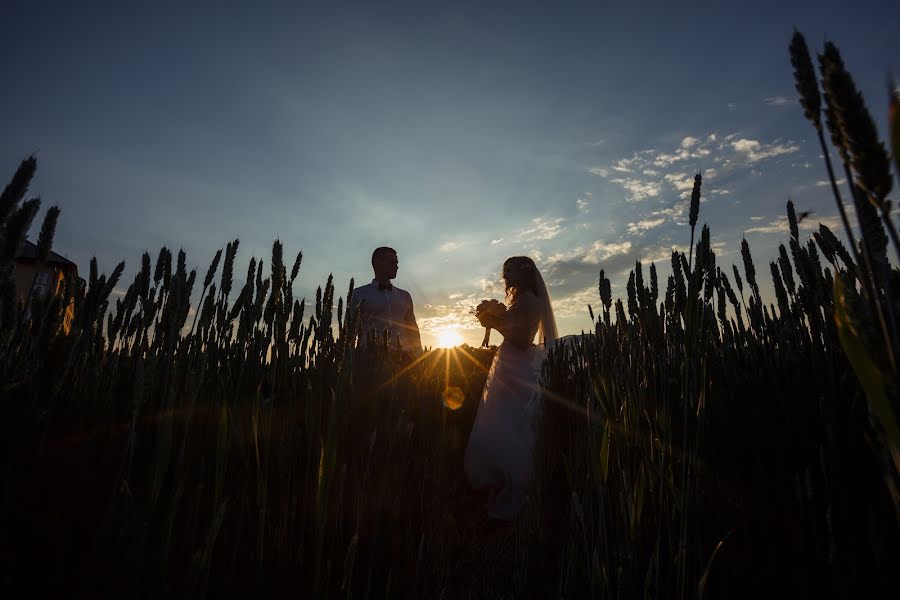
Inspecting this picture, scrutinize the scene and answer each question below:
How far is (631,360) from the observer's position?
1.69 m

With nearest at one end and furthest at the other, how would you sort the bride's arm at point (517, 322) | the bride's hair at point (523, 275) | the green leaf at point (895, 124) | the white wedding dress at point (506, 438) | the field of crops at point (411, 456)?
the green leaf at point (895, 124) < the field of crops at point (411, 456) < the white wedding dress at point (506, 438) < the bride's arm at point (517, 322) < the bride's hair at point (523, 275)

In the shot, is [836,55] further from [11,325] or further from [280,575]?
[11,325]

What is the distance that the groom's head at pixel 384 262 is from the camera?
8094 millimetres

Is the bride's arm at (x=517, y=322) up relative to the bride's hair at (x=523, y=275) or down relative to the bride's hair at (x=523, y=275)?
down

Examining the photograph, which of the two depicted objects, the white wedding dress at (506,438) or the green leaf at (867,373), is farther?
the white wedding dress at (506,438)


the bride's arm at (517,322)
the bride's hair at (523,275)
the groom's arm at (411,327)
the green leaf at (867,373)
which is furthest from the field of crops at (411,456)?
the groom's arm at (411,327)

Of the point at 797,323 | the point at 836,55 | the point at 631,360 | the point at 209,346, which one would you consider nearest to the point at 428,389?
the point at 209,346

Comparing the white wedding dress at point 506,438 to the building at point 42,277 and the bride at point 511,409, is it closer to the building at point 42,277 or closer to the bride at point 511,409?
the bride at point 511,409

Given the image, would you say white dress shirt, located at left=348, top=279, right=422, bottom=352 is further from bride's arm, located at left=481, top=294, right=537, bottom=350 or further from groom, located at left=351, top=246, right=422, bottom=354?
bride's arm, located at left=481, top=294, right=537, bottom=350

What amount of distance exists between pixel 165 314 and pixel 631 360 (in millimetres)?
1835

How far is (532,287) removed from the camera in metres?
5.39

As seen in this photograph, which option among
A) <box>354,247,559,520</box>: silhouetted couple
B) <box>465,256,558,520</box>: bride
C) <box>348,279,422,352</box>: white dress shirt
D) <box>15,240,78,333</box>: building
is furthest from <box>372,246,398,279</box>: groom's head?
<box>15,240,78,333</box>: building

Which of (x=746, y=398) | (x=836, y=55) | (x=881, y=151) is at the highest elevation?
(x=836, y=55)

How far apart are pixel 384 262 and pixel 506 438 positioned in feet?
16.3
